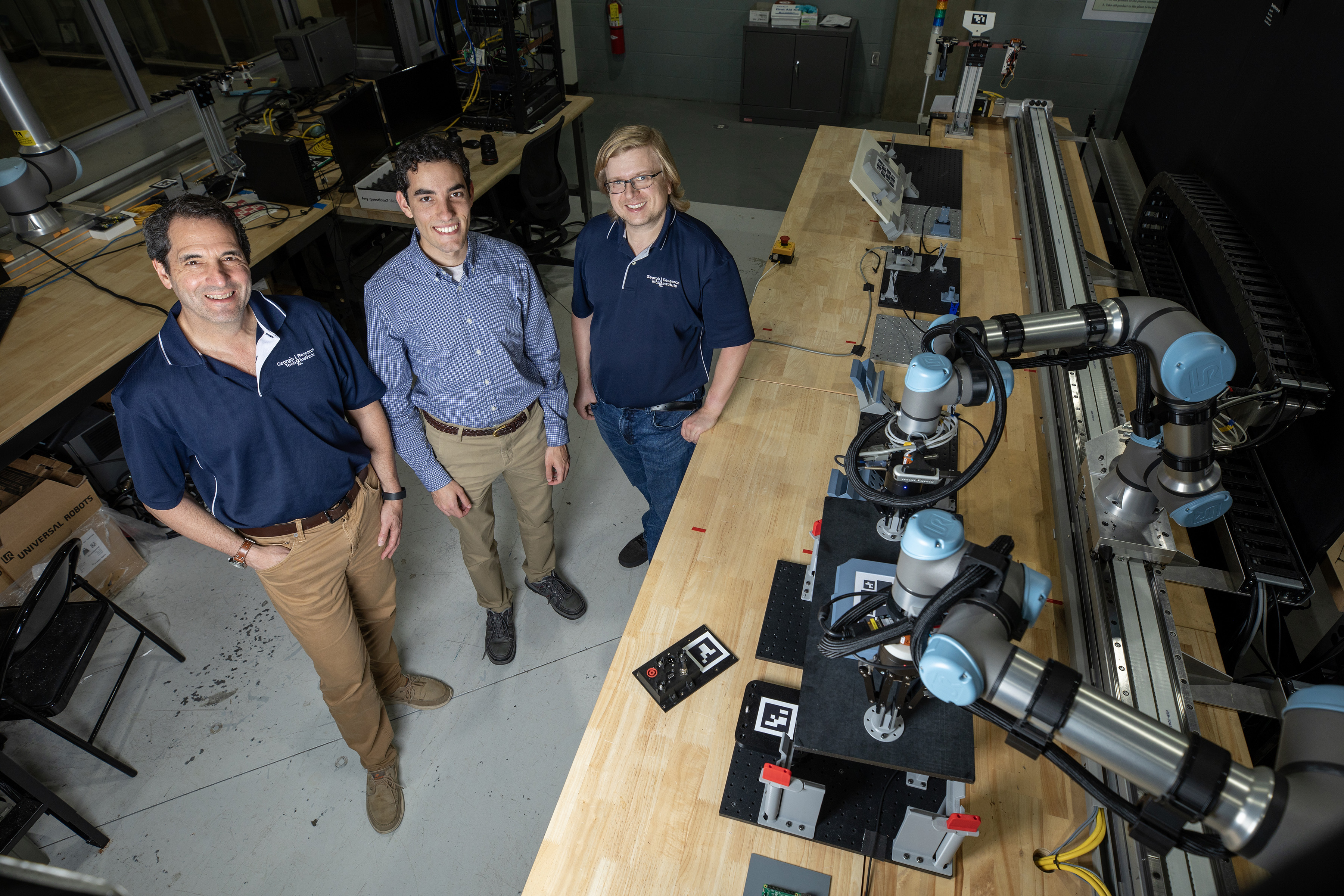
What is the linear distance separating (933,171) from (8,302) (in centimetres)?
401

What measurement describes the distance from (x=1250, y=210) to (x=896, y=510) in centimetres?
206

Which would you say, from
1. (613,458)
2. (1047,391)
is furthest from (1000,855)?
(613,458)

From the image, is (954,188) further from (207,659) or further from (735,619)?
(207,659)

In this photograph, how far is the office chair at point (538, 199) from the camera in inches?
143

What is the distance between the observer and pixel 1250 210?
235 cm

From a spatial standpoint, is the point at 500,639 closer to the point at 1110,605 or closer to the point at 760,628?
the point at 760,628

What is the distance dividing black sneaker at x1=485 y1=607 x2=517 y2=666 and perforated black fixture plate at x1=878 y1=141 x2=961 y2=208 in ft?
8.51

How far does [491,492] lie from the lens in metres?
2.25

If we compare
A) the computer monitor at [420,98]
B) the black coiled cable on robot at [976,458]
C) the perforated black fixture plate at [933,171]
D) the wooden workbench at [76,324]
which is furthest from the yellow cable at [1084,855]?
the computer monitor at [420,98]

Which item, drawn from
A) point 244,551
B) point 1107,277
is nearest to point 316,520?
point 244,551

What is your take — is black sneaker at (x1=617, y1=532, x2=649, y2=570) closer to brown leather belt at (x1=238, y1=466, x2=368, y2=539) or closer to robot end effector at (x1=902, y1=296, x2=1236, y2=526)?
brown leather belt at (x1=238, y1=466, x2=368, y2=539)

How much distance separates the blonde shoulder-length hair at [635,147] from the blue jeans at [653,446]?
588 millimetres

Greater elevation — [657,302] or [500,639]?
[657,302]

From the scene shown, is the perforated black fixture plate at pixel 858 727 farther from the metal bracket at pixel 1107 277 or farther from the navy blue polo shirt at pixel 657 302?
the metal bracket at pixel 1107 277
